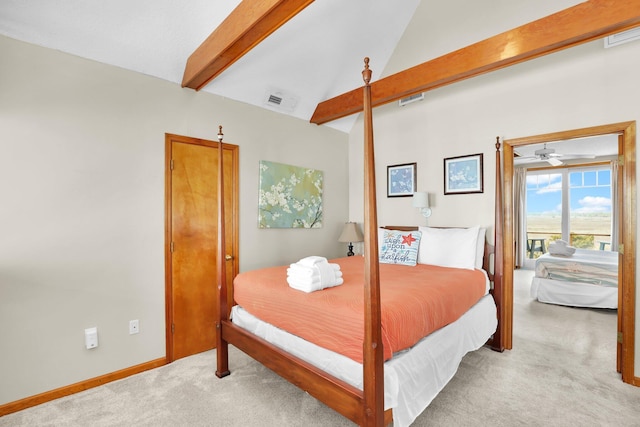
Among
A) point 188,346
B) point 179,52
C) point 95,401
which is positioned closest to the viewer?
point 95,401

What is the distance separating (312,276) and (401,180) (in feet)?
7.55

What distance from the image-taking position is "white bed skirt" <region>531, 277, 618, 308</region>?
401 centimetres

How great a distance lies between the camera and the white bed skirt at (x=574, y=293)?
401 centimetres

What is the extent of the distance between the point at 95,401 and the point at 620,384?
3.86 meters

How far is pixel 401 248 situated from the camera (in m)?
3.24

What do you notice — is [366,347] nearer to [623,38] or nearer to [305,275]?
[305,275]

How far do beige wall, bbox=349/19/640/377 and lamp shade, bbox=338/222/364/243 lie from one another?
1.09ft

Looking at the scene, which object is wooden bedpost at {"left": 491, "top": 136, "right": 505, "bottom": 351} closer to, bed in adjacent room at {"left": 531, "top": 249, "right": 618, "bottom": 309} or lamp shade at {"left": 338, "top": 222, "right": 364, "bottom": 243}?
lamp shade at {"left": 338, "top": 222, "right": 364, "bottom": 243}

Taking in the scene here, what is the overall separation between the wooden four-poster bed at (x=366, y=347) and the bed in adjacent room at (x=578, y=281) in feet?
8.32

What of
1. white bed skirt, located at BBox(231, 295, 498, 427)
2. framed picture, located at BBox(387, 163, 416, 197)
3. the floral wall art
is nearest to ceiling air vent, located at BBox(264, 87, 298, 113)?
the floral wall art

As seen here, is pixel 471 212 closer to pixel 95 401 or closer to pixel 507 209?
pixel 507 209

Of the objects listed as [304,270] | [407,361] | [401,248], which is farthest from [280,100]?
[407,361]

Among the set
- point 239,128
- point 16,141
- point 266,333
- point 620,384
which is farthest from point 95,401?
point 620,384

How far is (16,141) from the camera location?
6.91 ft
